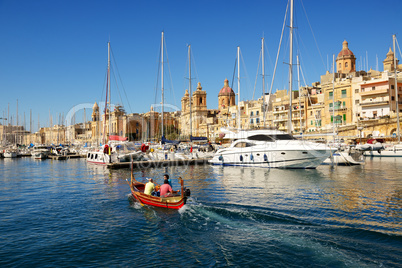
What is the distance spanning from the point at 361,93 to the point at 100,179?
4994 cm

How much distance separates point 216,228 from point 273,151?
62.3 feet

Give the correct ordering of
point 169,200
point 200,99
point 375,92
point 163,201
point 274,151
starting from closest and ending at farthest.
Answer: point 169,200 < point 163,201 < point 274,151 < point 375,92 < point 200,99

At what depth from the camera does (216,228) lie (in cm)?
1311

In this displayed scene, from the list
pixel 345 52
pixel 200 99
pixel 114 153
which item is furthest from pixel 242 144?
pixel 200 99

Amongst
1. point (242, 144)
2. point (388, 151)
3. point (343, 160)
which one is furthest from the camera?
point (388, 151)

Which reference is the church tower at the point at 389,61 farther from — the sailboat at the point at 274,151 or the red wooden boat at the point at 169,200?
the red wooden boat at the point at 169,200

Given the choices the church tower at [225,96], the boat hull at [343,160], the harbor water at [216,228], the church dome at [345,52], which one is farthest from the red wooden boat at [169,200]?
the church tower at [225,96]

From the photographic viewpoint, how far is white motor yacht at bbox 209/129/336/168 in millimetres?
29453

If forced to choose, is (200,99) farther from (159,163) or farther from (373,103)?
(159,163)

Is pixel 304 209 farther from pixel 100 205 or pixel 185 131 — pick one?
pixel 185 131

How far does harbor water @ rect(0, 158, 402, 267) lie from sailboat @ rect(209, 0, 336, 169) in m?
7.70

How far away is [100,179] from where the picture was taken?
2875 centimetres

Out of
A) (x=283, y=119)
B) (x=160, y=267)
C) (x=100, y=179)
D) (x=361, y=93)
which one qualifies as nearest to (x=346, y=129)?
(x=361, y=93)

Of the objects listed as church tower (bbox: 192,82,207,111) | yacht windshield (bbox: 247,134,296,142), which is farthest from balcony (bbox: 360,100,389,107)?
church tower (bbox: 192,82,207,111)
